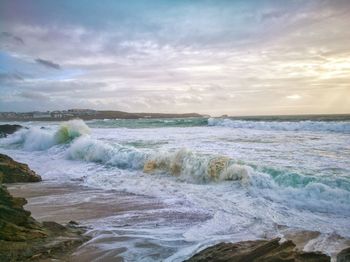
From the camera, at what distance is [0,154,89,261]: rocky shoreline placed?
4.68 meters

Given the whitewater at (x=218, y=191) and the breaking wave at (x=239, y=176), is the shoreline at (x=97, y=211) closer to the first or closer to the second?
the whitewater at (x=218, y=191)

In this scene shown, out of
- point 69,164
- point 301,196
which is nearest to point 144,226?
point 301,196

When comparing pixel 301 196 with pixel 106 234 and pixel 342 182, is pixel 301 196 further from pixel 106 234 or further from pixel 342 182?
pixel 106 234

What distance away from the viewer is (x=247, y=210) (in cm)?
767

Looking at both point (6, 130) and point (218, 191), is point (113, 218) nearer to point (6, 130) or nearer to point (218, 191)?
point (218, 191)

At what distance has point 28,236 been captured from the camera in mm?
5105

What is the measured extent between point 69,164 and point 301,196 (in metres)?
11.0

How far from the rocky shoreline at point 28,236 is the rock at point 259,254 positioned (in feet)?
6.86

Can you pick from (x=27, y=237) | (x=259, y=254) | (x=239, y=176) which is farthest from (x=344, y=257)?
(x=239, y=176)

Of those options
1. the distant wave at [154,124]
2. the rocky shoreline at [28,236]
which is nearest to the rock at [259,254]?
the rocky shoreline at [28,236]

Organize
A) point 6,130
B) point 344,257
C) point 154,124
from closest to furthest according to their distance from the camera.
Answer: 1. point 344,257
2. point 6,130
3. point 154,124

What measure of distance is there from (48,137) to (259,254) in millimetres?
21468

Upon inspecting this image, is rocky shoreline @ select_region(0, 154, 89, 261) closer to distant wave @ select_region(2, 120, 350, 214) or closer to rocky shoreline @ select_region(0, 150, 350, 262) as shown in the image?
rocky shoreline @ select_region(0, 150, 350, 262)

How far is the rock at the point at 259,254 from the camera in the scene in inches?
159
